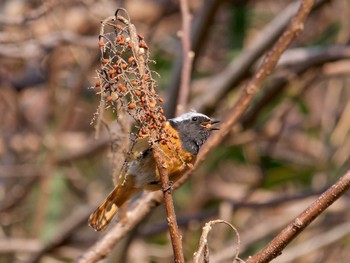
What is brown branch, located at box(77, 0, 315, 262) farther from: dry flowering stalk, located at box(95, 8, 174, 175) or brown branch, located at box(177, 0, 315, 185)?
dry flowering stalk, located at box(95, 8, 174, 175)

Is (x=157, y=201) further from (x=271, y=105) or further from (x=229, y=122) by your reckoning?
(x=271, y=105)

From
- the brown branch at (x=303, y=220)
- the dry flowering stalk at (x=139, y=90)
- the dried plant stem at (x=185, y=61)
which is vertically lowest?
the brown branch at (x=303, y=220)

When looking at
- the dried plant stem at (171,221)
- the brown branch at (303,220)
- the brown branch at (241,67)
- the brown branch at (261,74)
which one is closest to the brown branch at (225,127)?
the brown branch at (261,74)

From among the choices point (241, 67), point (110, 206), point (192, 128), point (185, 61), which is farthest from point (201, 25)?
point (110, 206)

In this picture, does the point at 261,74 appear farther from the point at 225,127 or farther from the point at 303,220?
the point at 303,220

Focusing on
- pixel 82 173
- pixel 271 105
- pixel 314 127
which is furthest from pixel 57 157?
pixel 314 127

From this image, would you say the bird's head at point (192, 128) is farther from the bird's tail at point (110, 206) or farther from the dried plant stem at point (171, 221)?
the dried plant stem at point (171, 221)
